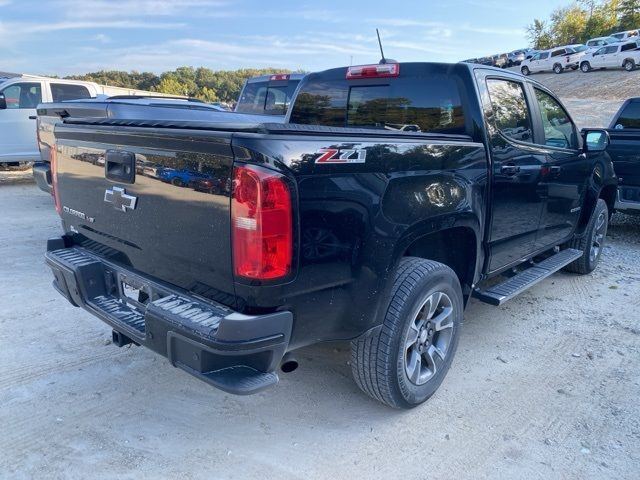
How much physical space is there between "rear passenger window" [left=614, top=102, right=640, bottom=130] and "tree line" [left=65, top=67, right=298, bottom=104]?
4079 centimetres

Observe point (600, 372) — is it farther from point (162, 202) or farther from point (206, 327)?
point (162, 202)

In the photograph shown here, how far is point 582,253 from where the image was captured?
5277 mm

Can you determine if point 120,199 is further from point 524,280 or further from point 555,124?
point 555,124

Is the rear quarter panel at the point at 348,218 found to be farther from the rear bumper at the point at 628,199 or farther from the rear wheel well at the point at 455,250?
the rear bumper at the point at 628,199

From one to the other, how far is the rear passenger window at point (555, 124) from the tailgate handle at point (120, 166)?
342 cm

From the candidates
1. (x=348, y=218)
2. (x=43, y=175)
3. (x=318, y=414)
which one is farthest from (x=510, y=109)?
(x=43, y=175)

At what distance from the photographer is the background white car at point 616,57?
110 ft

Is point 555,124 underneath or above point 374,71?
underneath

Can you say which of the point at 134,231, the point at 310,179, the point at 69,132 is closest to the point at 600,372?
the point at 310,179

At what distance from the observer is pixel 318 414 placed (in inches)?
121

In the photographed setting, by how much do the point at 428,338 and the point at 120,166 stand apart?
2027 millimetres

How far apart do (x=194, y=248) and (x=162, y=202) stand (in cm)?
30

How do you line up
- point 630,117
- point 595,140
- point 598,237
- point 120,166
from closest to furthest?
point 120,166 < point 595,140 < point 598,237 < point 630,117

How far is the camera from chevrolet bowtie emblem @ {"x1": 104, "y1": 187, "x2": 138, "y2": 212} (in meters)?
2.64
